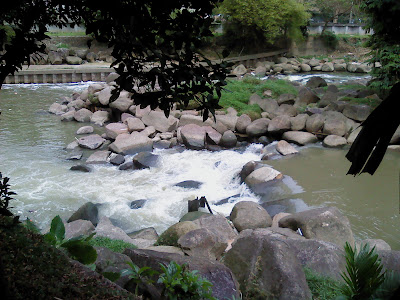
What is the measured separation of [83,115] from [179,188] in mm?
6549

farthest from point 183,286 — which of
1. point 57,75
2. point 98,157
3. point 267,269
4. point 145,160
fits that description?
point 57,75

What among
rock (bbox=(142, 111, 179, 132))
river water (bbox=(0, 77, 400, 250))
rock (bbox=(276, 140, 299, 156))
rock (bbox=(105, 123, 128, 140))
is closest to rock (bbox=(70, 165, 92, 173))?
river water (bbox=(0, 77, 400, 250))

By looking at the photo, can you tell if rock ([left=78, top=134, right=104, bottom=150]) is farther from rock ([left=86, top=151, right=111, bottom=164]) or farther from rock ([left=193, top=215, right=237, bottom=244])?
rock ([left=193, top=215, right=237, bottom=244])

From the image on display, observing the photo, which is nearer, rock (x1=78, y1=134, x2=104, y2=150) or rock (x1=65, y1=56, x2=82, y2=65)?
rock (x1=78, y1=134, x2=104, y2=150)

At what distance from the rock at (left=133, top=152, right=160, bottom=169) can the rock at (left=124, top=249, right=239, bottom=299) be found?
6.00 metres

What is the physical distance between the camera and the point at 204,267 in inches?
133

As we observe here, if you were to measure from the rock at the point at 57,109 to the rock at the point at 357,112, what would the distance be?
9.83 m

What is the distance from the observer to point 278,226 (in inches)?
252

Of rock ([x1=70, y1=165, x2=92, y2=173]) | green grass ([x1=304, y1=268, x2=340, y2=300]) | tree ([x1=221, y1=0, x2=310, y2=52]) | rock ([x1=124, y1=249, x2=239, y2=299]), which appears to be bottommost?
rock ([x1=70, y1=165, x2=92, y2=173])

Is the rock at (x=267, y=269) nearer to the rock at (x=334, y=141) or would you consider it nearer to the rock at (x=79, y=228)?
the rock at (x=79, y=228)

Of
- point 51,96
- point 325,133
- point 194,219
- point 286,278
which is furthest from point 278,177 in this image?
point 51,96

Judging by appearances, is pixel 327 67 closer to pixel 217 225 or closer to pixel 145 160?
pixel 145 160

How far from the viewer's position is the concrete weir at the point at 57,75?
66.1 feet

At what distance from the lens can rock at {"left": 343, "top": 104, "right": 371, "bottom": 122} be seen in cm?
1138
